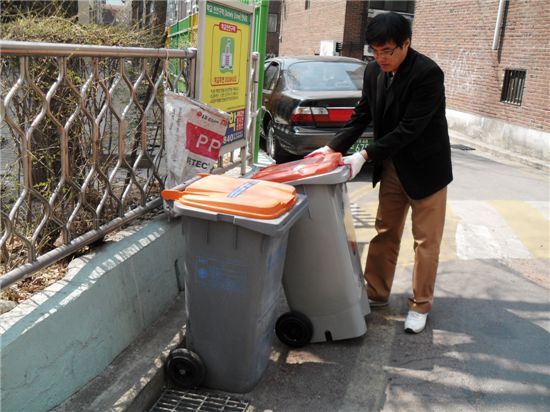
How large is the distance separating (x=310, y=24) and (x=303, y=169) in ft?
81.3

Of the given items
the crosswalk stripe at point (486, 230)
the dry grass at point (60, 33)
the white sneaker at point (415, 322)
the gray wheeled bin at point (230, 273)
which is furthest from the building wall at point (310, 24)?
the gray wheeled bin at point (230, 273)

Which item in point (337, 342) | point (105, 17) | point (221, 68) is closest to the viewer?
point (337, 342)

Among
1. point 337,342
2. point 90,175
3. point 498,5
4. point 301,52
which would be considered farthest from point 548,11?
point 301,52

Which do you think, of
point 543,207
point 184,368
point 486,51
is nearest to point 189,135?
point 184,368

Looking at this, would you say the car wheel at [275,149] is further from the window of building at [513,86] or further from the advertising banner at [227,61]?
the window of building at [513,86]

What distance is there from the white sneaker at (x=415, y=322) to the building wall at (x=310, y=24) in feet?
67.0

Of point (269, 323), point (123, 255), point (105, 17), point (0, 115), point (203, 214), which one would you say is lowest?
point (269, 323)

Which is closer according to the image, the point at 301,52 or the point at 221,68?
the point at 221,68

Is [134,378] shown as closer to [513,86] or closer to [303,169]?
[303,169]

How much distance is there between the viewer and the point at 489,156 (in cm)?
1088

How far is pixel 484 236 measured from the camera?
17.6 ft

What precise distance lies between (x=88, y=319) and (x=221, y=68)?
247cm

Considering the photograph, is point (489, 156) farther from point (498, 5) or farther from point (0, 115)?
point (0, 115)

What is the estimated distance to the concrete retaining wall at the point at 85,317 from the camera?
2287 mm
